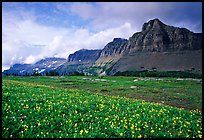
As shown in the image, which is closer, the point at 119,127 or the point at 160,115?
the point at 119,127

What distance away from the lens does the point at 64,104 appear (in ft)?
51.2

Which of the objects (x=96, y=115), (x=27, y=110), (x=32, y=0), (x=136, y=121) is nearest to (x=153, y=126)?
(x=136, y=121)

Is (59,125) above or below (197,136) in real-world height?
above

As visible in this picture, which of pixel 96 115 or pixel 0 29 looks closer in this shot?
pixel 0 29

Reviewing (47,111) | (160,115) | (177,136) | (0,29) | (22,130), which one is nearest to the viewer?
(0,29)

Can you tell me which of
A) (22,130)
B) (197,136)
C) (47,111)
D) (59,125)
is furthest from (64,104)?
(197,136)

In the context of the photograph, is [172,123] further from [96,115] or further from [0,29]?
[0,29]

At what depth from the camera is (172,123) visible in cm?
1302

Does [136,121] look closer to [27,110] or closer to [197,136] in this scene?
[197,136]

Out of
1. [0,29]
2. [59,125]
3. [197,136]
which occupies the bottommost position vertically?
[197,136]

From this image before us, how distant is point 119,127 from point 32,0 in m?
7.98

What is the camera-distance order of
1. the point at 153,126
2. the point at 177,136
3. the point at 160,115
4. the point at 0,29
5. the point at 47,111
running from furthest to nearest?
the point at 160,115
the point at 47,111
the point at 153,126
the point at 177,136
the point at 0,29

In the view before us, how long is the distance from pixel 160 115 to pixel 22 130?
9.38m

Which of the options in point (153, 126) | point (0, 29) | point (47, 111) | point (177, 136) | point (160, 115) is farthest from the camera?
point (160, 115)
